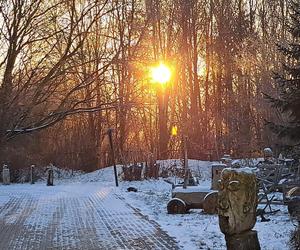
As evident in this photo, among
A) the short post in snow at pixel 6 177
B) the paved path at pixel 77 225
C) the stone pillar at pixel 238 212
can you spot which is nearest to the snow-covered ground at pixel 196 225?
the paved path at pixel 77 225

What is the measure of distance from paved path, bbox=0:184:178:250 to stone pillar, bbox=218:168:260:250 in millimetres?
2643

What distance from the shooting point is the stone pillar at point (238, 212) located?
7598 mm

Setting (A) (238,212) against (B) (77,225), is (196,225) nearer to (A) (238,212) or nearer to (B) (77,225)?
(B) (77,225)

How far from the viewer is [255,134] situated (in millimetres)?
38000

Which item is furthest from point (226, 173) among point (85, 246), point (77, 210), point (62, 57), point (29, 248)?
point (77, 210)

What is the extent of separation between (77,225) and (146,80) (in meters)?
18.9

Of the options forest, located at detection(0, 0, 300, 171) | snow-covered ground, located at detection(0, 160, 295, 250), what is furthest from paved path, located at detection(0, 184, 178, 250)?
forest, located at detection(0, 0, 300, 171)

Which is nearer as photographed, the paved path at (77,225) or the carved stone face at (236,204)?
the carved stone face at (236,204)

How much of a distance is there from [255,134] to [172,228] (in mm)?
26626

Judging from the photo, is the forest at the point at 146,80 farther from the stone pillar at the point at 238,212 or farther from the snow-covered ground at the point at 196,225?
the stone pillar at the point at 238,212

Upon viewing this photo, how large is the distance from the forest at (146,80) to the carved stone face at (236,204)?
602 centimetres

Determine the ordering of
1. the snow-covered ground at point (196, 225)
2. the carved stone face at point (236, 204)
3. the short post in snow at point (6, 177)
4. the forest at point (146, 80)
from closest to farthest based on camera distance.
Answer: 1. the carved stone face at point (236, 204)
2. the snow-covered ground at point (196, 225)
3. the forest at point (146, 80)
4. the short post in snow at point (6, 177)

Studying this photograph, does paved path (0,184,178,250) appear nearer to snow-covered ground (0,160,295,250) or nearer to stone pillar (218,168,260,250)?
snow-covered ground (0,160,295,250)

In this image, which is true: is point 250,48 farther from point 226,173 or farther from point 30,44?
point 226,173
